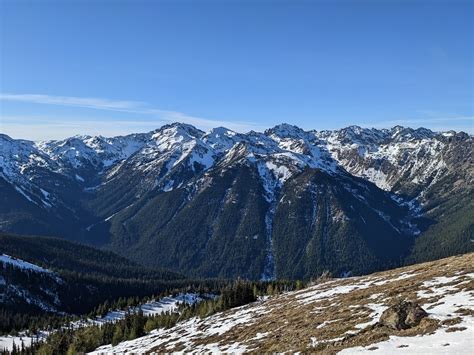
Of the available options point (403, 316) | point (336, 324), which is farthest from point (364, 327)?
point (336, 324)

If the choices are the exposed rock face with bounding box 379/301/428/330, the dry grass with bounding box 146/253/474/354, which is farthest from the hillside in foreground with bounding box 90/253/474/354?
the exposed rock face with bounding box 379/301/428/330

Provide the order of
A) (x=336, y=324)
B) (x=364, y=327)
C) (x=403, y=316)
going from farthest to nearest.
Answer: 1. (x=336, y=324)
2. (x=364, y=327)
3. (x=403, y=316)

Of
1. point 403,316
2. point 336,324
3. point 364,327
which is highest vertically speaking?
point 403,316

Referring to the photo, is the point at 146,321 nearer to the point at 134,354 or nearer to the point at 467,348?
the point at 134,354

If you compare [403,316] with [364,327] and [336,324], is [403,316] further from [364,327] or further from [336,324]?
[336,324]

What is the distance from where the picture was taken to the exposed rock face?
40.1 m

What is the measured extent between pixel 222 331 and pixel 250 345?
19.5 metres

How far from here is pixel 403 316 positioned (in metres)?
40.7

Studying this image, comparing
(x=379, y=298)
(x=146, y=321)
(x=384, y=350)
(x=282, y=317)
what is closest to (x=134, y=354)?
(x=282, y=317)

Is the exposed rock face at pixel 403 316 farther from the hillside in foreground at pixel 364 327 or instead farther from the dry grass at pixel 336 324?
the dry grass at pixel 336 324

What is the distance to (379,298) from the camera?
2221 inches

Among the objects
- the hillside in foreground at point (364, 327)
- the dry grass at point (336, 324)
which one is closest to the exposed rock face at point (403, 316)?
the hillside in foreground at point (364, 327)

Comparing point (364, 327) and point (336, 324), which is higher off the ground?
point (364, 327)

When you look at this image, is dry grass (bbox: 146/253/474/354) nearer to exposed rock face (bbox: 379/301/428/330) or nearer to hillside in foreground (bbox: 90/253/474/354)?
hillside in foreground (bbox: 90/253/474/354)
